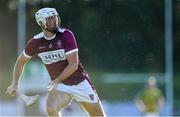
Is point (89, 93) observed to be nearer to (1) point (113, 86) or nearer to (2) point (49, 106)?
(2) point (49, 106)

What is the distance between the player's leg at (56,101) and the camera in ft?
24.1

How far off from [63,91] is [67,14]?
6380 mm

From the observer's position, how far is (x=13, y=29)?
15.9 metres

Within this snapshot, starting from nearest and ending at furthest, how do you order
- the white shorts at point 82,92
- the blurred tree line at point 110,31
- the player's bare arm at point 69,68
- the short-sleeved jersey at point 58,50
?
the player's bare arm at point 69,68, the short-sleeved jersey at point 58,50, the white shorts at point 82,92, the blurred tree line at point 110,31

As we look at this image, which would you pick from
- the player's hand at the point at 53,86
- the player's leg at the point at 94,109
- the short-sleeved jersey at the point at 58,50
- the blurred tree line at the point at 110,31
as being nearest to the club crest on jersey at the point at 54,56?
the short-sleeved jersey at the point at 58,50

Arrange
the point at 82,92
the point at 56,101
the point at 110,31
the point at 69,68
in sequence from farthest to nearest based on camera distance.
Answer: the point at 110,31, the point at 82,92, the point at 56,101, the point at 69,68

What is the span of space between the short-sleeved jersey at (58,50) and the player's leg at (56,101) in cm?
14

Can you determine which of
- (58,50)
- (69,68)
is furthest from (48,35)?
(69,68)

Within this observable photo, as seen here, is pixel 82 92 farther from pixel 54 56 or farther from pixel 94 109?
pixel 54 56

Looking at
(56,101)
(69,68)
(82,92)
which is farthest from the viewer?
(82,92)

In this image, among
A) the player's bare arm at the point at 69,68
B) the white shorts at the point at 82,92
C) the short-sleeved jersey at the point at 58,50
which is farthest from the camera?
the white shorts at the point at 82,92

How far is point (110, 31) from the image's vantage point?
1325 cm

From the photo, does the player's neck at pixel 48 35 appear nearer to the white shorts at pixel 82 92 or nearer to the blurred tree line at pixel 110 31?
the white shorts at pixel 82 92

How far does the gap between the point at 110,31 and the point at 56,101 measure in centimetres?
597
